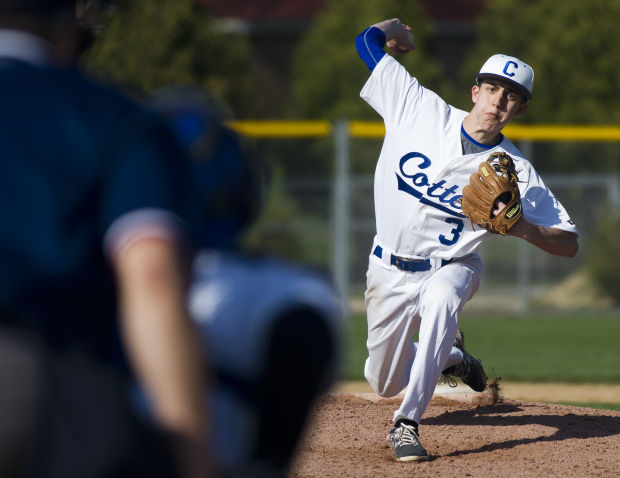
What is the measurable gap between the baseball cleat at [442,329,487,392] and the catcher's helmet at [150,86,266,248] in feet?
14.6

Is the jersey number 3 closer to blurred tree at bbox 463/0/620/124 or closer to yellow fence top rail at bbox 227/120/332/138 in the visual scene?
yellow fence top rail at bbox 227/120/332/138

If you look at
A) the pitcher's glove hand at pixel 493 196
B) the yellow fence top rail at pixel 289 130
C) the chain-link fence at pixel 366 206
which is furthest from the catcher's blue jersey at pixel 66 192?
the chain-link fence at pixel 366 206

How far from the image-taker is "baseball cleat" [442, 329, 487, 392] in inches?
231

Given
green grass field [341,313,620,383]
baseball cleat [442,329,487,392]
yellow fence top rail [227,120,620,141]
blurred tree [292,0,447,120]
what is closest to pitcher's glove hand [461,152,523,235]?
baseball cleat [442,329,487,392]

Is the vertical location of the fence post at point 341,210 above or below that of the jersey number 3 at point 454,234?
below

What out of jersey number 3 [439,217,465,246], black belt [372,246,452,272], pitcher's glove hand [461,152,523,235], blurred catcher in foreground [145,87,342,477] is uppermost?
blurred catcher in foreground [145,87,342,477]

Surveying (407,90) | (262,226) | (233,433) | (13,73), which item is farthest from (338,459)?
(262,226)

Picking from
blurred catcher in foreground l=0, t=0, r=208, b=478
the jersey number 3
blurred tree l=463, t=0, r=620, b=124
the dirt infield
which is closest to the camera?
blurred catcher in foreground l=0, t=0, r=208, b=478

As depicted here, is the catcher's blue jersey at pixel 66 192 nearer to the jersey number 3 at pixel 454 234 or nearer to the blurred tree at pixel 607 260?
the jersey number 3 at pixel 454 234

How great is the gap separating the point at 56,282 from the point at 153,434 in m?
0.23

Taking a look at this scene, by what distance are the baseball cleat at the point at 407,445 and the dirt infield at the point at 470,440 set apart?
4 centimetres

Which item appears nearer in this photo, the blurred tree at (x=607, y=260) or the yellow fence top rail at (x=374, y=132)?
the yellow fence top rail at (x=374, y=132)

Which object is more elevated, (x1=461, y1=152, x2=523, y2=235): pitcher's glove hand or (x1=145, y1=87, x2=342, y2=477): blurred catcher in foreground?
(x1=145, y1=87, x2=342, y2=477): blurred catcher in foreground

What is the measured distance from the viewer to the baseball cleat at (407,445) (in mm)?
4703
